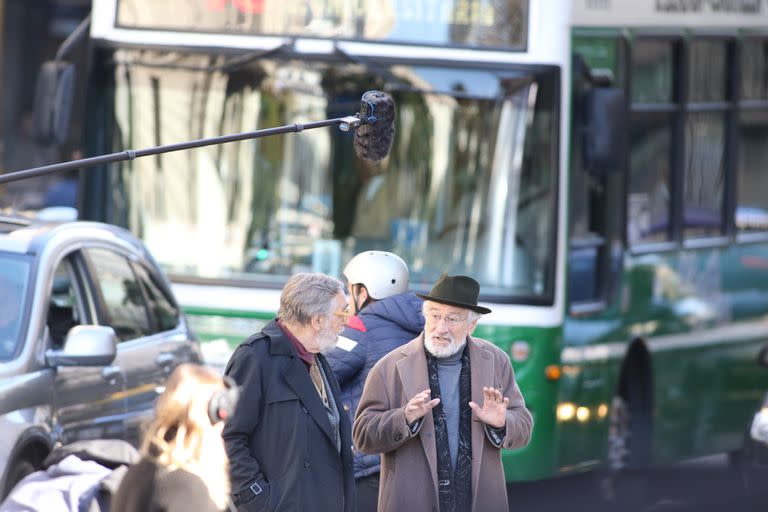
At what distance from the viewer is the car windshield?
24.4 feet

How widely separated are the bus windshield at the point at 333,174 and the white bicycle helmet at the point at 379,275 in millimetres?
3269

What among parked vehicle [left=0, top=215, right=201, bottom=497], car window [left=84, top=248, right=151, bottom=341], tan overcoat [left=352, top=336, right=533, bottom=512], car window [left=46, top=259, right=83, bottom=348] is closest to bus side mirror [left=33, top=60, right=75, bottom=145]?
parked vehicle [left=0, top=215, right=201, bottom=497]

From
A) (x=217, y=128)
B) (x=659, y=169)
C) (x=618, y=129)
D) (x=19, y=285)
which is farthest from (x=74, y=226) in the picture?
(x=659, y=169)

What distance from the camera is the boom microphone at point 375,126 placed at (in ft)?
22.7

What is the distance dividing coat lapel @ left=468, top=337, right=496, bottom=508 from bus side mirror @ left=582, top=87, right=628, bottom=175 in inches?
167

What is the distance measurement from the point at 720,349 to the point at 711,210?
1.02m

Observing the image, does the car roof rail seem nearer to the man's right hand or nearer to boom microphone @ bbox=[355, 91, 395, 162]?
boom microphone @ bbox=[355, 91, 395, 162]

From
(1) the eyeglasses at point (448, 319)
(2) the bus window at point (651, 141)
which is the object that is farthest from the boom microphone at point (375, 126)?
(2) the bus window at point (651, 141)

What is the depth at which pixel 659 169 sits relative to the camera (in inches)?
491

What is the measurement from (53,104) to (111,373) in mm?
3311

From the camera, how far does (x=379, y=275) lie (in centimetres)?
732

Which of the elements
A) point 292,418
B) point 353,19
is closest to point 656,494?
point 353,19

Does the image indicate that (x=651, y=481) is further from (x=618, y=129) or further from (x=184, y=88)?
(x=184, y=88)

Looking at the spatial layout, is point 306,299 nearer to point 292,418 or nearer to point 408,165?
point 292,418
